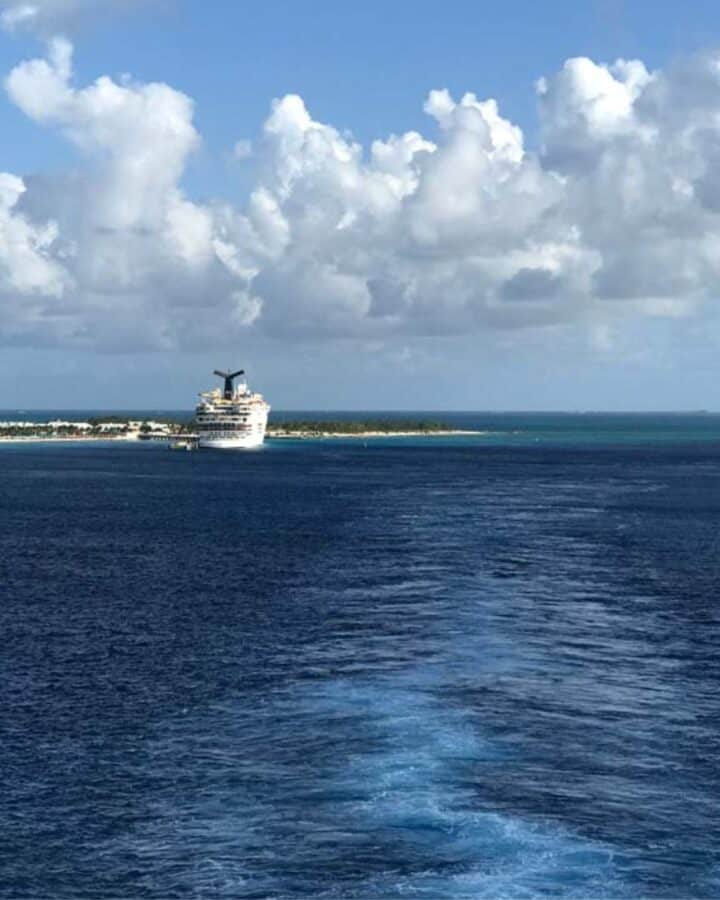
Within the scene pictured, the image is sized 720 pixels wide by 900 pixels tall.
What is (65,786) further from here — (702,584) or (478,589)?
(702,584)

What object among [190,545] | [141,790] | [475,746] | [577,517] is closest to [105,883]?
[141,790]

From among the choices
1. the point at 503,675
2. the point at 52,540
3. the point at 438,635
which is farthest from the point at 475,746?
the point at 52,540

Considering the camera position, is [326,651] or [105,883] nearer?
[105,883]

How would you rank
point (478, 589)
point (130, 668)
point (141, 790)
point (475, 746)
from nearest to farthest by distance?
point (141, 790) → point (475, 746) → point (130, 668) → point (478, 589)

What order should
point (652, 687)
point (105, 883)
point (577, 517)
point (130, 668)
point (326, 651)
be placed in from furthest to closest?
point (577, 517), point (326, 651), point (130, 668), point (652, 687), point (105, 883)

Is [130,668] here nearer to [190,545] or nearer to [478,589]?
[478,589]

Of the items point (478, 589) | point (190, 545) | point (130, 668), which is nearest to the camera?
point (130, 668)
